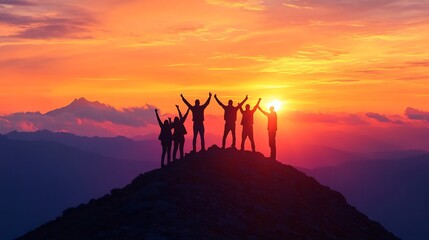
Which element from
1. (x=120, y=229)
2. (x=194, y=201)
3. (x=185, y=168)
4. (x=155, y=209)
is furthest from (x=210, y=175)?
(x=120, y=229)

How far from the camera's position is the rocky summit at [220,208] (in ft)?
83.7

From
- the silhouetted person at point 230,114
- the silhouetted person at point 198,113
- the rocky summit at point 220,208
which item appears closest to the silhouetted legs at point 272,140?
the rocky summit at point 220,208

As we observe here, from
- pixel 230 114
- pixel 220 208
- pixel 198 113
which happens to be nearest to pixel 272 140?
pixel 230 114

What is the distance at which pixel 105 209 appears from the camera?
1228 inches

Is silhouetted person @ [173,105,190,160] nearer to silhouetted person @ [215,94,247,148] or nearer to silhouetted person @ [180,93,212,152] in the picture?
silhouetted person @ [180,93,212,152]

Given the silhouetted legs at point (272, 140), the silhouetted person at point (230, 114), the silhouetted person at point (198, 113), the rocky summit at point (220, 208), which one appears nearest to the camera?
the rocky summit at point (220, 208)

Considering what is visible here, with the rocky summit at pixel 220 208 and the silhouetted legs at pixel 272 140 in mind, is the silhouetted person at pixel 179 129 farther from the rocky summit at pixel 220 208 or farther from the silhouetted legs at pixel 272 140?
the silhouetted legs at pixel 272 140

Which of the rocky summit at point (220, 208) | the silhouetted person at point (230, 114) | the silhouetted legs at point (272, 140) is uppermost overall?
the silhouetted person at point (230, 114)

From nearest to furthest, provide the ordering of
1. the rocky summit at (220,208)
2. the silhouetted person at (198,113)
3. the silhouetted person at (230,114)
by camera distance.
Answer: the rocky summit at (220,208) < the silhouetted person at (198,113) < the silhouetted person at (230,114)

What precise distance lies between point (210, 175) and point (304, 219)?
5.55 m

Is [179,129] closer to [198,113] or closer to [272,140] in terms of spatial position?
[198,113]

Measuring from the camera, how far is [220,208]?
2867 centimetres

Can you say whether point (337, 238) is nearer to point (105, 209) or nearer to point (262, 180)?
point (262, 180)

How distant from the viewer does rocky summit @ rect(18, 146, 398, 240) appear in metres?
25.5
